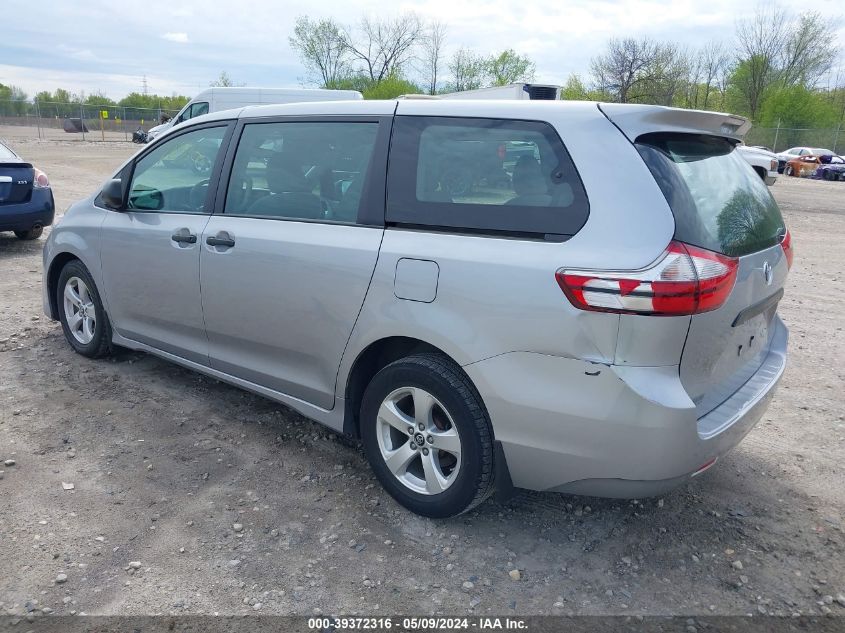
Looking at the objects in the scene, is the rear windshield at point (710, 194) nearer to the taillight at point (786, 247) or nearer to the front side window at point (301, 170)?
the taillight at point (786, 247)

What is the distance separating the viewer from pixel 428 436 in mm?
2955

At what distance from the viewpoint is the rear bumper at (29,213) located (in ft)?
27.9

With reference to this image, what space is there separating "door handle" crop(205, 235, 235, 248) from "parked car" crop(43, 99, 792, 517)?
0.02 m

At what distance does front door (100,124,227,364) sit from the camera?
393 centimetres

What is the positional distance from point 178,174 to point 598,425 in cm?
306

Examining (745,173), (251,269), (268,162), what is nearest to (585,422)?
(745,173)

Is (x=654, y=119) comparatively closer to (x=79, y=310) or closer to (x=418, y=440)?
(x=418, y=440)

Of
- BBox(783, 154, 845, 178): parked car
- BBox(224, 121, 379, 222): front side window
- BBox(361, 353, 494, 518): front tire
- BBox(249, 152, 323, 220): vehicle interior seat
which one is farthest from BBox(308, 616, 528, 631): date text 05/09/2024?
BBox(783, 154, 845, 178): parked car

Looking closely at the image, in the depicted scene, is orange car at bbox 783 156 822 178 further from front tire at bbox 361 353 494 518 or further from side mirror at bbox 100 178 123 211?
front tire at bbox 361 353 494 518

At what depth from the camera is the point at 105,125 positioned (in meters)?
48.0

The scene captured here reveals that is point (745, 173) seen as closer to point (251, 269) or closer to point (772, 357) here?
point (772, 357)

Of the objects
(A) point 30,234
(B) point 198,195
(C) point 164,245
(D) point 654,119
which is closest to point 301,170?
(B) point 198,195

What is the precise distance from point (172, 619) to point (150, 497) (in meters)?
0.89

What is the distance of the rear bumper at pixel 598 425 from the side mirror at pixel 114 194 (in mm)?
2834
